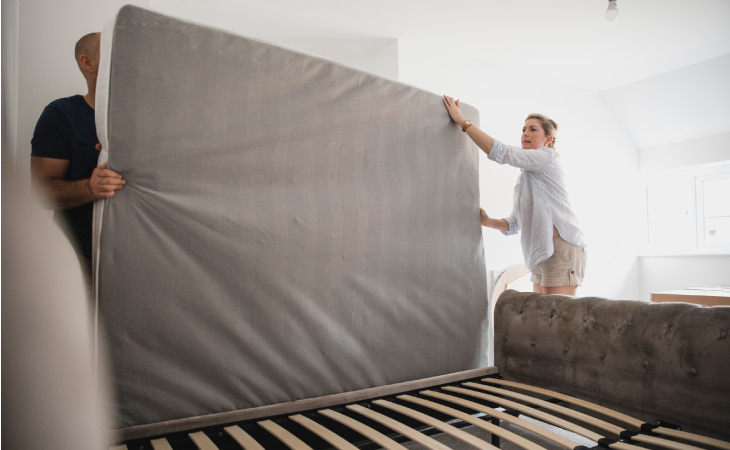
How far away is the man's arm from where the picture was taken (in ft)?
3.97

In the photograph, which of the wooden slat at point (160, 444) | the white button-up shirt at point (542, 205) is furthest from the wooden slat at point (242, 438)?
the white button-up shirt at point (542, 205)

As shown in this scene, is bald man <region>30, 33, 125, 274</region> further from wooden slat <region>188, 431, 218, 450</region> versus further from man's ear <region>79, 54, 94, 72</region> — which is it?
wooden slat <region>188, 431, 218, 450</region>

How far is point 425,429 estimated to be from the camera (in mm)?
1616

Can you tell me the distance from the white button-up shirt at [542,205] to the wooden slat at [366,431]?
1.18m

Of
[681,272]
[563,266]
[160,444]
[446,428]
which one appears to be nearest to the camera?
[160,444]

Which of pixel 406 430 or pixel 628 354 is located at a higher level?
pixel 628 354

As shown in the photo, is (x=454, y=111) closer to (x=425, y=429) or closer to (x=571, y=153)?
(x=425, y=429)

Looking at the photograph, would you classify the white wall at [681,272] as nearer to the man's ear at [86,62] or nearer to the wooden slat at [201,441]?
the wooden slat at [201,441]

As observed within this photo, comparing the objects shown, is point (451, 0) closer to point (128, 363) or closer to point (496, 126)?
point (496, 126)

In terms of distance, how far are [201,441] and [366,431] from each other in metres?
0.39

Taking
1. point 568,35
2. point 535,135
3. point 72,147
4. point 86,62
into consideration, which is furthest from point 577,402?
point 568,35

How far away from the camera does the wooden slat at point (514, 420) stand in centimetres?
121

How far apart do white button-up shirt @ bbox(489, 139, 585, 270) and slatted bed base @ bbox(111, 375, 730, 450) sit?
2.21 ft

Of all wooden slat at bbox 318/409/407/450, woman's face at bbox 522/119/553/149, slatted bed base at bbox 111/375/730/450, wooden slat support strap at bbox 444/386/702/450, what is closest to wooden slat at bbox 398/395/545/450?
slatted bed base at bbox 111/375/730/450
